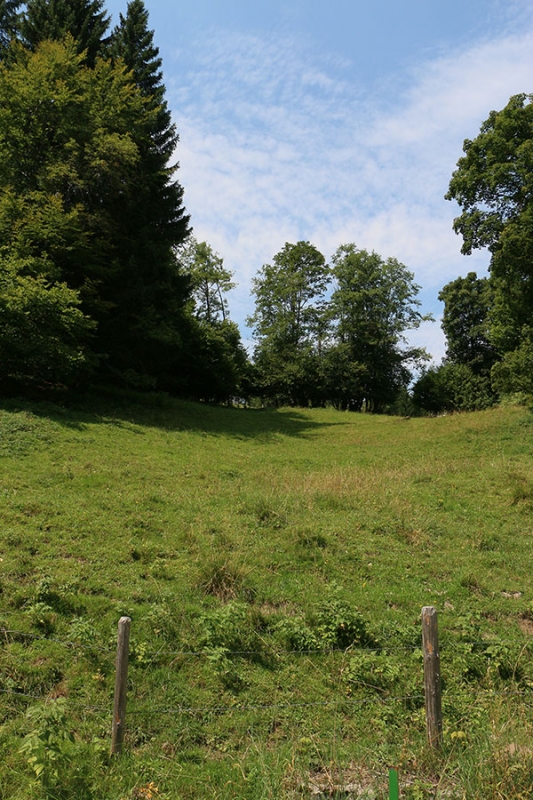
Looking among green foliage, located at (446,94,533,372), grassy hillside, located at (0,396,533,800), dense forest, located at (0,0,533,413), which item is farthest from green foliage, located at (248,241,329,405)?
grassy hillside, located at (0,396,533,800)

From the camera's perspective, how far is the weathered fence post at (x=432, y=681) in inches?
168

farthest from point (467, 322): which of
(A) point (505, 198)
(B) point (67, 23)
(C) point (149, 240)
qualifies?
(B) point (67, 23)

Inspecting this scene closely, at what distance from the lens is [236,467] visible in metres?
15.1

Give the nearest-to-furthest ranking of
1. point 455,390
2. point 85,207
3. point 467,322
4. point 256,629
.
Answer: point 256,629 < point 85,207 < point 455,390 < point 467,322

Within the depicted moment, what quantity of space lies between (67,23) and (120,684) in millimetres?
34483

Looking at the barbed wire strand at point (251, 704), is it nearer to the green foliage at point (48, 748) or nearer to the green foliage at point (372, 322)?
the green foliage at point (48, 748)

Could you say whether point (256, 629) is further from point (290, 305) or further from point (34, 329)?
point (290, 305)

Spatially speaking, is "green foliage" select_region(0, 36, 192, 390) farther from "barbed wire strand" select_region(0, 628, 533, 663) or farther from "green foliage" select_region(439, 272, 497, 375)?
"green foliage" select_region(439, 272, 497, 375)

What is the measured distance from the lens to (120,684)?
4.09 metres

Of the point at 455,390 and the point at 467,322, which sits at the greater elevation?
the point at 467,322

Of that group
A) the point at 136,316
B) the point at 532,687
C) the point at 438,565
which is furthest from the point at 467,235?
the point at 532,687

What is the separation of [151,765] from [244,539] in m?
4.58

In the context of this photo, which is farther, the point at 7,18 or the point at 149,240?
the point at 7,18

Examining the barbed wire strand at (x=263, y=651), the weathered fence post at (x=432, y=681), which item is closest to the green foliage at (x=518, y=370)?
the barbed wire strand at (x=263, y=651)
